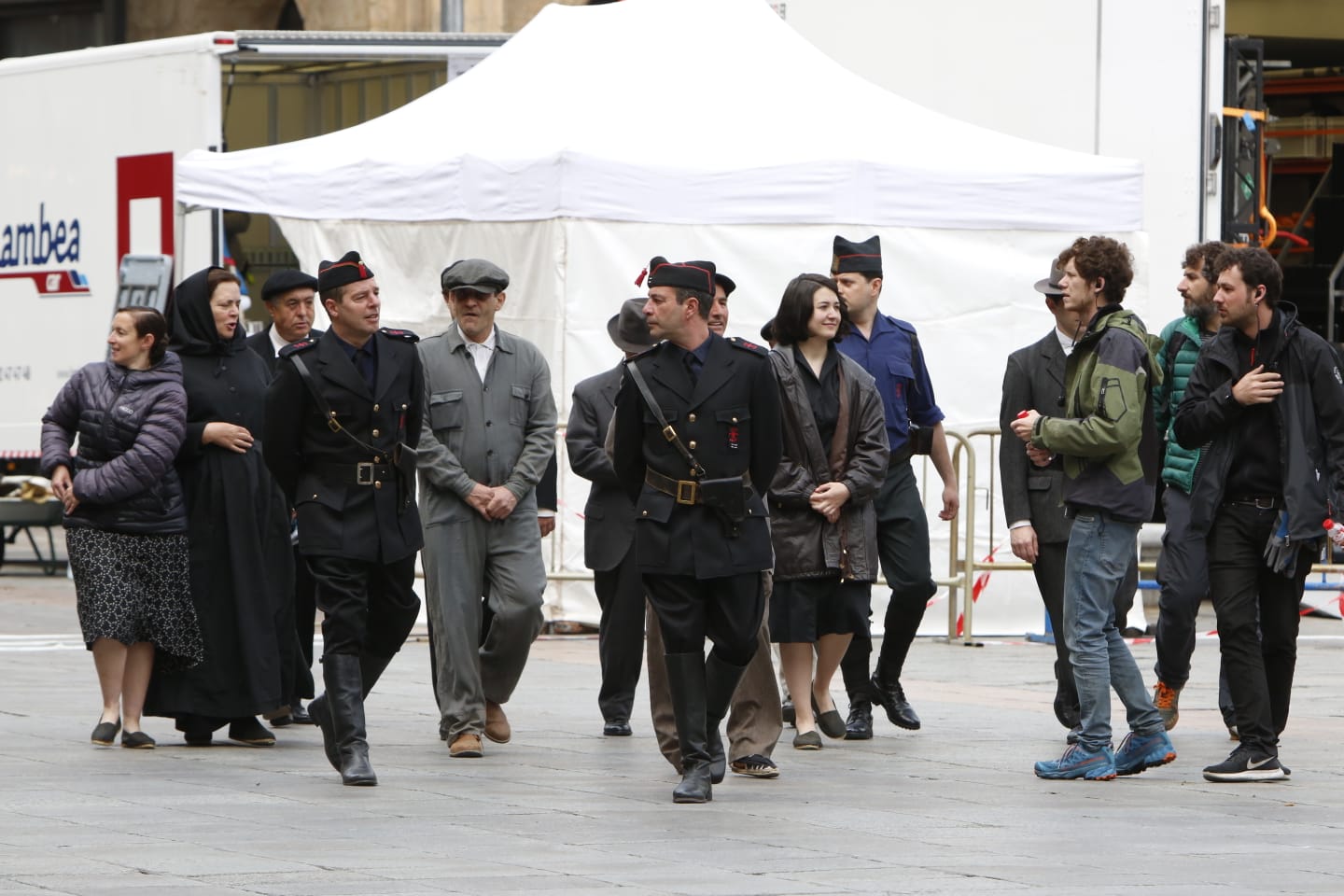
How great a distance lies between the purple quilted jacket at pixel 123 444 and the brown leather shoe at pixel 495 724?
1354 millimetres

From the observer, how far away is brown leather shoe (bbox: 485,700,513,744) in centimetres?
935

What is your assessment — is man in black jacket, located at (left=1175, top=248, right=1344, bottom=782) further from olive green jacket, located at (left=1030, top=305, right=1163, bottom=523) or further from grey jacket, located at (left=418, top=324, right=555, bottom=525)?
grey jacket, located at (left=418, top=324, right=555, bottom=525)

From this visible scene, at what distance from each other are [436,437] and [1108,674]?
2641 mm

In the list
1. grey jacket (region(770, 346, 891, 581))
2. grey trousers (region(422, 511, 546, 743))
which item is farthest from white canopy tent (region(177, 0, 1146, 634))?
grey jacket (region(770, 346, 891, 581))

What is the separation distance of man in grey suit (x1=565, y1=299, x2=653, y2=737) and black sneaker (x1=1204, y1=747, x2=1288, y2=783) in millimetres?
2452

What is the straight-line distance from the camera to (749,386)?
8.05 m

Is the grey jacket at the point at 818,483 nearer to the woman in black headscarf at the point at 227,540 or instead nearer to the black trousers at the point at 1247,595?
the black trousers at the point at 1247,595

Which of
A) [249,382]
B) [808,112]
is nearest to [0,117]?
[808,112]

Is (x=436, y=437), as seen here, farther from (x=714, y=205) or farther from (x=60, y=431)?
(x=714, y=205)

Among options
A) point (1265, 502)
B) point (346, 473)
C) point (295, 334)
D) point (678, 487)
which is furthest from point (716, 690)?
point (295, 334)

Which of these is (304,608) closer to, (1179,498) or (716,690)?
(716,690)

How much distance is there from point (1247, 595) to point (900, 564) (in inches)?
73.4

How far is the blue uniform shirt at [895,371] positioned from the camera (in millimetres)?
9898

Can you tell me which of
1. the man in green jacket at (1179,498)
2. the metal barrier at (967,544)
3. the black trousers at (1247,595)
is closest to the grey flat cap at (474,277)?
the man in green jacket at (1179,498)
